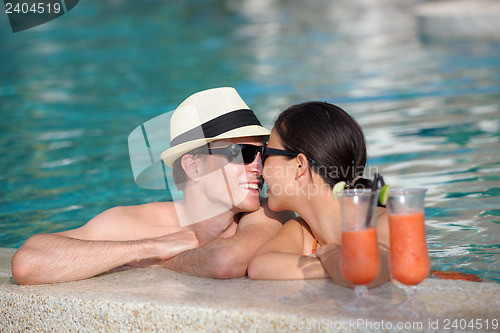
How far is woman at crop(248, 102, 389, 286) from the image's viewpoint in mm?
3520

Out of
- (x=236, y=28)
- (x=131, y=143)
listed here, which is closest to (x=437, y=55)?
(x=236, y=28)

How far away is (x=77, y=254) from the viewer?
384cm

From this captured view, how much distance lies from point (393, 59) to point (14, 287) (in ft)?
47.7

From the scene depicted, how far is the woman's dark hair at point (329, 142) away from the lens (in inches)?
141

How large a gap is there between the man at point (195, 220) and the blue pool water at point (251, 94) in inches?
63.6

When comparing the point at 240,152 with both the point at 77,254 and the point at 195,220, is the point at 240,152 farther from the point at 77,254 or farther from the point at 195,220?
the point at 77,254

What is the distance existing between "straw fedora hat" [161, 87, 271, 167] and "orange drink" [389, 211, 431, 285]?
159 cm

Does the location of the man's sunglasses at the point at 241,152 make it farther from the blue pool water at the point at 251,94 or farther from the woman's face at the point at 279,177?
the blue pool water at the point at 251,94

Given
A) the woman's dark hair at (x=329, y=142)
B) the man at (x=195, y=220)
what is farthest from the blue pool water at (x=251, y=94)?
the man at (x=195, y=220)

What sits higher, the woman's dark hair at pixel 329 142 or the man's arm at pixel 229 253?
the woman's dark hair at pixel 329 142

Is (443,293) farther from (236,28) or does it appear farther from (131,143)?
(236,28)

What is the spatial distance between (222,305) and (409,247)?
1.00 meters

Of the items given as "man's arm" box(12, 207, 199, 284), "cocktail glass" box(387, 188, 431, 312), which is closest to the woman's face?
"man's arm" box(12, 207, 199, 284)

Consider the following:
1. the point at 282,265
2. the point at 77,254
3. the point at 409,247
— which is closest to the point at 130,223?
the point at 77,254
